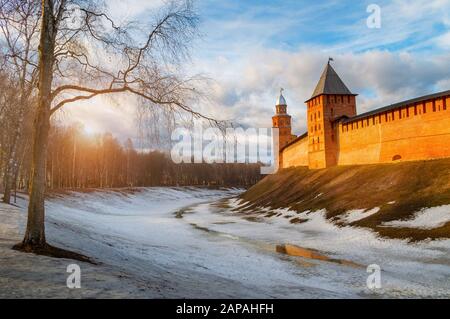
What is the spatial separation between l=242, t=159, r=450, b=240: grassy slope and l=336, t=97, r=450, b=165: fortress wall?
1.73 metres

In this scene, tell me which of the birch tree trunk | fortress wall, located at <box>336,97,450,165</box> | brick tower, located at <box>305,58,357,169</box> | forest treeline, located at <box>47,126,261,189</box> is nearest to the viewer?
the birch tree trunk

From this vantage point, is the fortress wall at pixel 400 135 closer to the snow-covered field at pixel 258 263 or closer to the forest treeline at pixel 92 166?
the snow-covered field at pixel 258 263

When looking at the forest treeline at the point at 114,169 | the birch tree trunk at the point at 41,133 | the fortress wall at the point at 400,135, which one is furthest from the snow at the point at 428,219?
the forest treeline at the point at 114,169

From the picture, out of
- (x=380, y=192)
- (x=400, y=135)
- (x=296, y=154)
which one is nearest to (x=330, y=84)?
(x=296, y=154)

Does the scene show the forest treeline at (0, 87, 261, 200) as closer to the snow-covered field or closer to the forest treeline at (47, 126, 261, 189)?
the forest treeline at (47, 126, 261, 189)

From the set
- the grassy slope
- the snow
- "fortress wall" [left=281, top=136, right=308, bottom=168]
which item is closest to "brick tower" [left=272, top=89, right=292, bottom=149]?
"fortress wall" [left=281, top=136, right=308, bottom=168]

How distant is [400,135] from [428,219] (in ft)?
59.2

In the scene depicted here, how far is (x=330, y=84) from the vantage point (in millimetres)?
51375

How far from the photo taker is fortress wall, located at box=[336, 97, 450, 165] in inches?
1277

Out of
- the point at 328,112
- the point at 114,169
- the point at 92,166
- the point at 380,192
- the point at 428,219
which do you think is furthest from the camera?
the point at 114,169

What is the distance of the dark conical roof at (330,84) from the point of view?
50.8m

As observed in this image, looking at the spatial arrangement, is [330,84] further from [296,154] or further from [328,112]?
[296,154]
